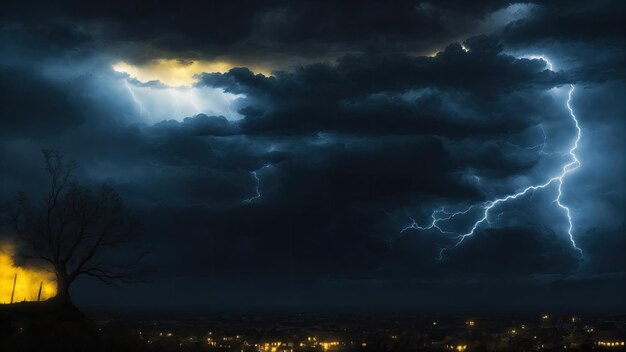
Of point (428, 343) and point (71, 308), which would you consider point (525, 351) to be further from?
point (71, 308)

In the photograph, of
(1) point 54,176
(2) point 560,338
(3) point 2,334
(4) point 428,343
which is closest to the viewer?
(3) point 2,334

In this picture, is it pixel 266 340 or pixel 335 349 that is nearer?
pixel 335 349

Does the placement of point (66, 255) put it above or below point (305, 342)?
above

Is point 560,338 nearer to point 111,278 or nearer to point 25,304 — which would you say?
point 111,278

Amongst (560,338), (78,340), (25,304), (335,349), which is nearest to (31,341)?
(78,340)

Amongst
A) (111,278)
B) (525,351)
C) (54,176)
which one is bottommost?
(525,351)

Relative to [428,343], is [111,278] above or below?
above

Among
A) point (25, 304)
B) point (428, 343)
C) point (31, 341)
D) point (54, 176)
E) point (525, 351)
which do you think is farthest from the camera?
point (428, 343)

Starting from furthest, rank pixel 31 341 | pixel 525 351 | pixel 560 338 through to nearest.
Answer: pixel 560 338
pixel 525 351
pixel 31 341

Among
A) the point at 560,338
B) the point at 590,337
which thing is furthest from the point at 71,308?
the point at 590,337
